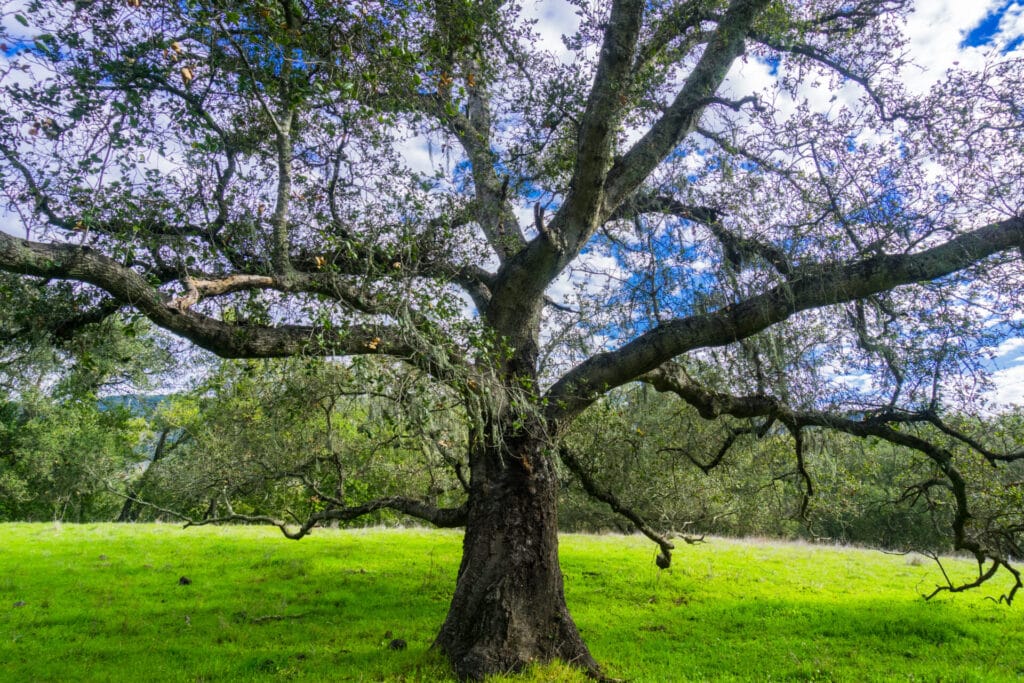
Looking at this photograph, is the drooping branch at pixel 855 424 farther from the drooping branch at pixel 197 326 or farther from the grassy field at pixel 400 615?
the drooping branch at pixel 197 326

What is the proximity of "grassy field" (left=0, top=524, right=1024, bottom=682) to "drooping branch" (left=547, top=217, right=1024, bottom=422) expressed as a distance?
140 inches

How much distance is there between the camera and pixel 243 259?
6680 millimetres

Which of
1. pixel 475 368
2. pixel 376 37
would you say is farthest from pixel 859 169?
pixel 376 37

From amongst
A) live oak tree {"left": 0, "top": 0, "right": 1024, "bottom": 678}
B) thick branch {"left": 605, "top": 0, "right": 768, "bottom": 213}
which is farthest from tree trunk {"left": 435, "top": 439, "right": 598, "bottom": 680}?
thick branch {"left": 605, "top": 0, "right": 768, "bottom": 213}

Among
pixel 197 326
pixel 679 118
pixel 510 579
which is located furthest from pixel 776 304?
pixel 197 326

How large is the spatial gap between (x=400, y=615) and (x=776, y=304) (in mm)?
7941

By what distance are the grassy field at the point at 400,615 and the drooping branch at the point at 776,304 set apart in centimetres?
357

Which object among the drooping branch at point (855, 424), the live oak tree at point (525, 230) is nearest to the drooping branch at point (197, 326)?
the live oak tree at point (525, 230)

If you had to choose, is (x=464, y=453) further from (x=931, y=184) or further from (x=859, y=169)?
(x=931, y=184)

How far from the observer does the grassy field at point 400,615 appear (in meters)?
7.36

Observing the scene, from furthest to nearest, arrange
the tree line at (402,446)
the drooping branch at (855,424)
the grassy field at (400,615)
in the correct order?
the drooping branch at (855,424) < the grassy field at (400,615) < the tree line at (402,446)

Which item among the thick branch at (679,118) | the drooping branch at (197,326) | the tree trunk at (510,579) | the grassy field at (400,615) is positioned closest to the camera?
the drooping branch at (197,326)

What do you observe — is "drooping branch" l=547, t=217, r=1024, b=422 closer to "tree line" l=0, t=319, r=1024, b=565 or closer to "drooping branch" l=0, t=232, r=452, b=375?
"tree line" l=0, t=319, r=1024, b=565

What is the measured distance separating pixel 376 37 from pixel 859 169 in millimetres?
6134
